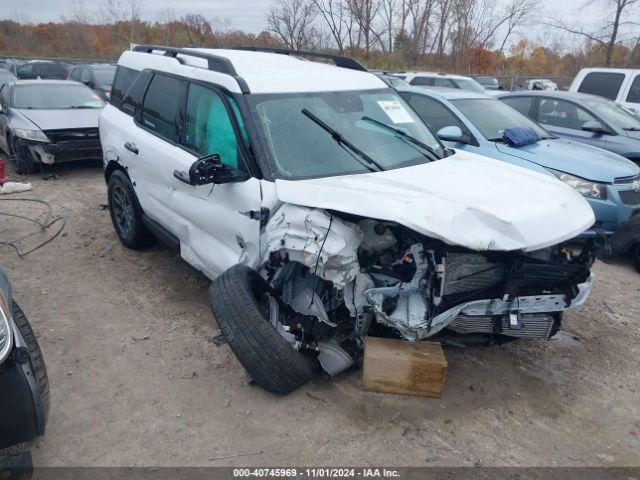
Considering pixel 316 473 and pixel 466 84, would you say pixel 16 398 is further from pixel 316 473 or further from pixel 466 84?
pixel 466 84

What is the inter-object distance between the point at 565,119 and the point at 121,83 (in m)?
6.67

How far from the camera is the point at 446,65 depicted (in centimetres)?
3719

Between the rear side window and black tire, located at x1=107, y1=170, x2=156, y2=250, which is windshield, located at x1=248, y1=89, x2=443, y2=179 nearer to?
black tire, located at x1=107, y1=170, x2=156, y2=250

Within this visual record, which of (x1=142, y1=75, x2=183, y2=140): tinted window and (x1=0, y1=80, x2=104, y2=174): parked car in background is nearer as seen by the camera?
(x1=142, y1=75, x2=183, y2=140): tinted window

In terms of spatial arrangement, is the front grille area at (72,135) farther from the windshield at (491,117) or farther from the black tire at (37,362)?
the black tire at (37,362)

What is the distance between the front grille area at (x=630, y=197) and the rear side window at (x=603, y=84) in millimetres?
5767

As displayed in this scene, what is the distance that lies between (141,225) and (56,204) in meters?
2.65

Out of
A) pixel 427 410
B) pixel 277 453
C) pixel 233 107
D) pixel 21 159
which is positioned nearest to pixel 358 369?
pixel 427 410

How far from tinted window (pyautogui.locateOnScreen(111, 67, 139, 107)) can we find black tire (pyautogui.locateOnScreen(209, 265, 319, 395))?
3.17 m

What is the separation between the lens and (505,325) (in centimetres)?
317

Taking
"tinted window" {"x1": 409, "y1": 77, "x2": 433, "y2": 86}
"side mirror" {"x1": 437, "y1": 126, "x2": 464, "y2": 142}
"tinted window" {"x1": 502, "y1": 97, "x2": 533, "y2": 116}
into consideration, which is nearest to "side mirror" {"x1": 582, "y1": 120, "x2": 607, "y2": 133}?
"tinted window" {"x1": 502, "y1": 97, "x2": 533, "y2": 116}

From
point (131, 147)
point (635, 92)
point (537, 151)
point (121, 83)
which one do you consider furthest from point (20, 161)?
point (635, 92)

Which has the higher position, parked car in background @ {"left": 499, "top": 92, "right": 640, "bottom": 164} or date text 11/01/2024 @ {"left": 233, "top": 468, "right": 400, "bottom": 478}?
parked car in background @ {"left": 499, "top": 92, "right": 640, "bottom": 164}

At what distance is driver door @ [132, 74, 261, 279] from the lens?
351cm
